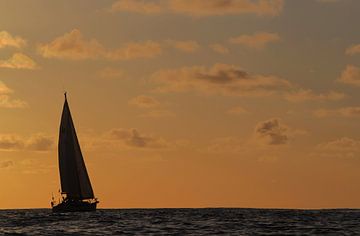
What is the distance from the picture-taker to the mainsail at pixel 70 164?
530 feet

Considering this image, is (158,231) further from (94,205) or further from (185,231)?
(94,205)

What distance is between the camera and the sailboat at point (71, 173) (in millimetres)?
161375

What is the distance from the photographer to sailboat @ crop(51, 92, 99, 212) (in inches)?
6353

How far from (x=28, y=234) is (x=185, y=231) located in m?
17.3

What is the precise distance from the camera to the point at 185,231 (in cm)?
9612

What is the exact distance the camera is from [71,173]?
164250 millimetres

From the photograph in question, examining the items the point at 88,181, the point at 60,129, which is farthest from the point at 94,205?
the point at 60,129

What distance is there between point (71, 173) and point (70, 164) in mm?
1755

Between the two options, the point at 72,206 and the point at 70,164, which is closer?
the point at 72,206

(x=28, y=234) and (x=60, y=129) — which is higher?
(x=60, y=129)

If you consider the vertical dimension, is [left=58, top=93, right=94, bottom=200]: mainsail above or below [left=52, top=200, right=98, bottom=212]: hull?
above

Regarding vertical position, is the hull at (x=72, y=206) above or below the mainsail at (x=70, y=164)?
below

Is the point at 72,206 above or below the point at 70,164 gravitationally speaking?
below

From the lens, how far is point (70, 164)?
538ft
